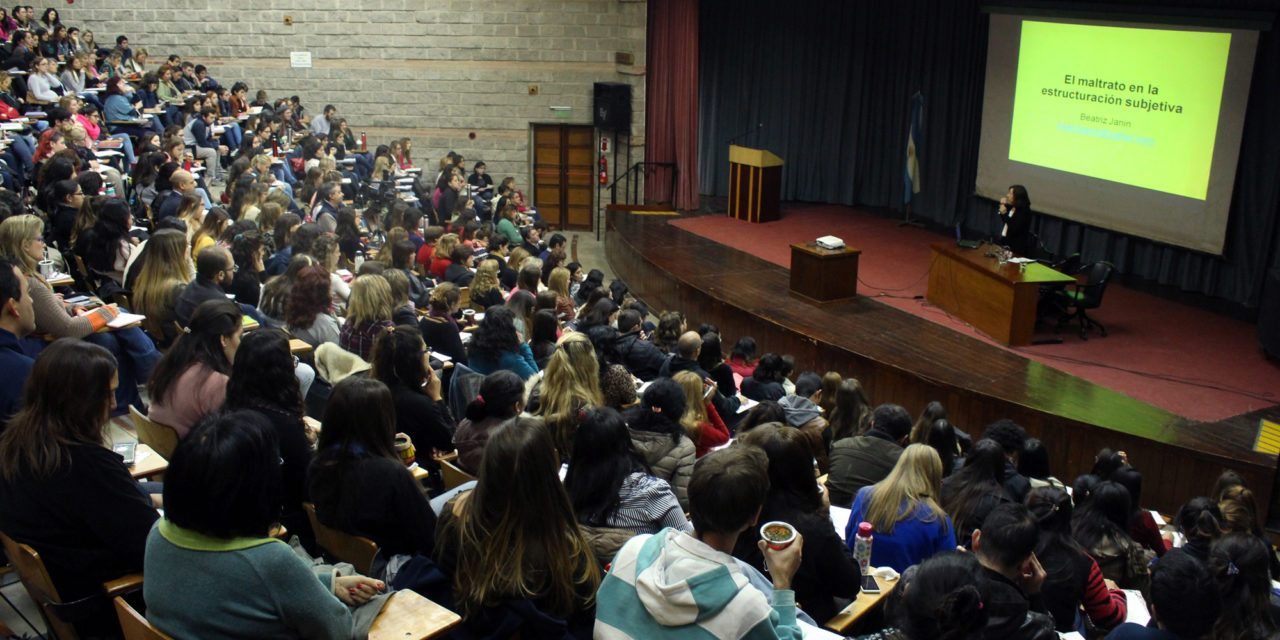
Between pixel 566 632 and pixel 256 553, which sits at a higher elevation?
pixel 256 553

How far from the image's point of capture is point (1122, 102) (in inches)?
373

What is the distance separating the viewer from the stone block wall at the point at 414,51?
45.4 feet

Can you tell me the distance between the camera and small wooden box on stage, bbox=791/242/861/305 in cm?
884

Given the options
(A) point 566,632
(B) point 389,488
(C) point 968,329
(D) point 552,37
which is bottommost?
(C) point 968,329

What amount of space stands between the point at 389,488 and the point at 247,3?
1304 centimetres

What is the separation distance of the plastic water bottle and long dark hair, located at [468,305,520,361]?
217cm

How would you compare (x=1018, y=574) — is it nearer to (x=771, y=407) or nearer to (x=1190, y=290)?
(x=771, y=407)

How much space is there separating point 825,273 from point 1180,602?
21.0 feet

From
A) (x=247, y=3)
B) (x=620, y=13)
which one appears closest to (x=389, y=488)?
(x=620, y=13)

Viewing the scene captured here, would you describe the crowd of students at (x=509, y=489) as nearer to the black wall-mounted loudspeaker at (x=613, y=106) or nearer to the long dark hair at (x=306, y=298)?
the long dark hair at (x=306, y=298)

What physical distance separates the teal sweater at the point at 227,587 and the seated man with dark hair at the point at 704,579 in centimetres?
64

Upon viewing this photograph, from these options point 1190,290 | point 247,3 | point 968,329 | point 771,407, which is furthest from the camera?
point 247,3

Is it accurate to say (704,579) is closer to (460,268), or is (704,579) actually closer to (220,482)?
(220,482)

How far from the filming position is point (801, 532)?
2.71 meters
